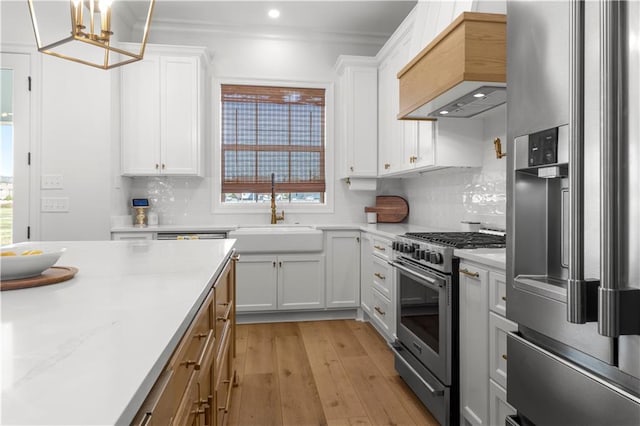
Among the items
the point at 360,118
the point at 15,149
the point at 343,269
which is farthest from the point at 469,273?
the point at 15,149

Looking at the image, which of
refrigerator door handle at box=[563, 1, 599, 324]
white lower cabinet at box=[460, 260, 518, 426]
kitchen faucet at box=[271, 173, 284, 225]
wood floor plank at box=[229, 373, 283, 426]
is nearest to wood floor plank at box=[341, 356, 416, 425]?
white lower cabinet at box=[460, 260, 518, 426]

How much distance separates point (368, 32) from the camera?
4.38 metres

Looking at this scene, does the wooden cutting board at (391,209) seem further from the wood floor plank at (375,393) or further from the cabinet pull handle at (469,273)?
the cabinet pull handle at (469,273)

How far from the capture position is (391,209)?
13.7 ft

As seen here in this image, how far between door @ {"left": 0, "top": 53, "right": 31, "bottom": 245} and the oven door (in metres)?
3.29

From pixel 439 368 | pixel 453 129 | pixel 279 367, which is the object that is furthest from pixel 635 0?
pixel 279 367

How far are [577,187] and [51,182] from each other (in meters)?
4.01

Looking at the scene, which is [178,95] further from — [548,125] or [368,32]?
[548,125]

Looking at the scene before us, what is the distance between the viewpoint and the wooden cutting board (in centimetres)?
418

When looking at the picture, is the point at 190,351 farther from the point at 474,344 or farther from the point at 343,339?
the point at 343,339

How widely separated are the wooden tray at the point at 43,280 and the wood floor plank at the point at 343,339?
2.17 meters

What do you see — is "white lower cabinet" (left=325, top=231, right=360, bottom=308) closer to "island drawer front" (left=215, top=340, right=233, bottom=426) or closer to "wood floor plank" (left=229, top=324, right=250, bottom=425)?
"wood floor plank" (left=229, top=324, right=250, bottom=425)

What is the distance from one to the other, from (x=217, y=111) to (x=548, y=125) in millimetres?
3797

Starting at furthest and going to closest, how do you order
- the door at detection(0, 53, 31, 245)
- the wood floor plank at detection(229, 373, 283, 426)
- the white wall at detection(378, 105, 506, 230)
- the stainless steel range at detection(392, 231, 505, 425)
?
the door at detection(0, 53, 31, 245), the white wall at detection(378, 105, 506, 230), the wood floor plank at detection(229, 373, 283, 426), the stainless steel range at detection(392, 231, 505, 425)
